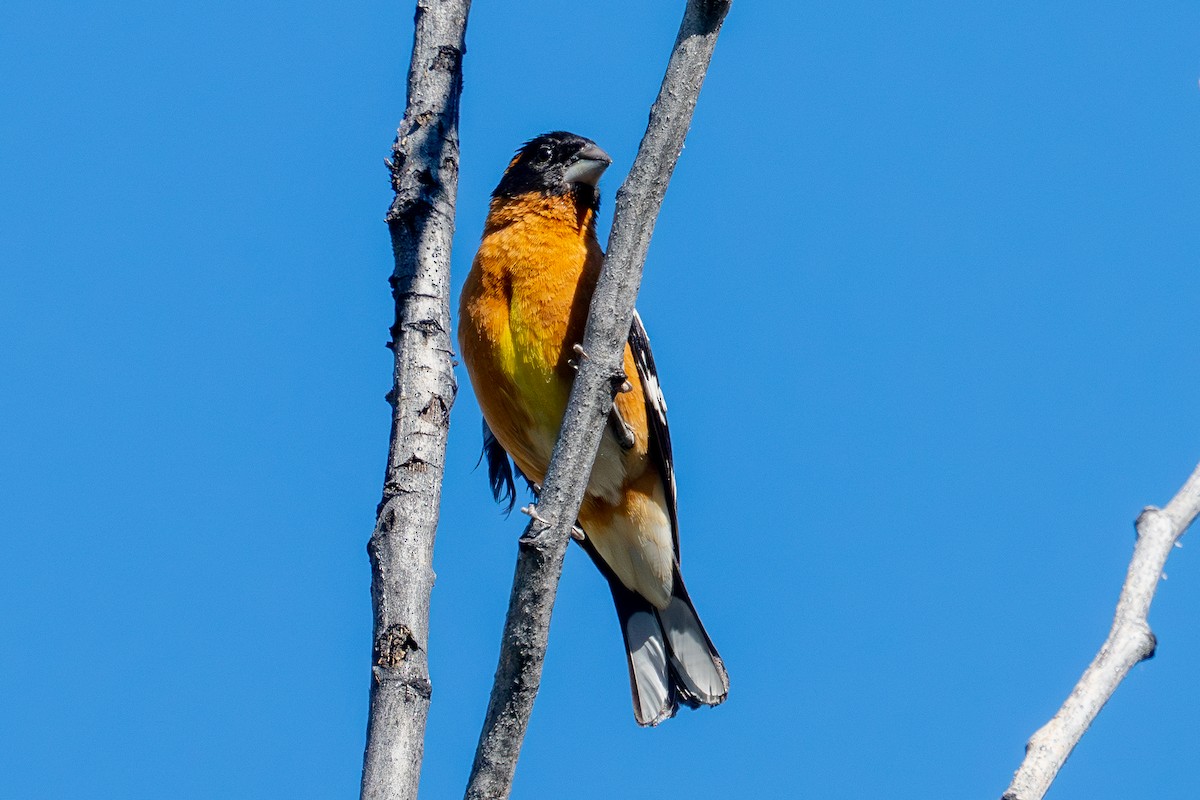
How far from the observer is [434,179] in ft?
17.8

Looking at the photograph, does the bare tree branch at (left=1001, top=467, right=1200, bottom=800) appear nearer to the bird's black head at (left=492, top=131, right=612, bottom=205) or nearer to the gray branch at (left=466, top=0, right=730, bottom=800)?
the gray branch at (left=466, top=0, right=730, bottom=800)

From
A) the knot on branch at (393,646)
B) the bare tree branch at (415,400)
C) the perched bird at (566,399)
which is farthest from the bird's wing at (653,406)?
the knot on branch at (393,646)

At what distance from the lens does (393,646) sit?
4.22 metres

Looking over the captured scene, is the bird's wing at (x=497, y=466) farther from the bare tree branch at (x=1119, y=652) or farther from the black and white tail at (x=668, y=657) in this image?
the bare tree branch at (x=1119, y=652)

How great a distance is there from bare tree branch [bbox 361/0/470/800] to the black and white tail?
3.17 meters

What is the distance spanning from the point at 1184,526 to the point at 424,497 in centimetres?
249

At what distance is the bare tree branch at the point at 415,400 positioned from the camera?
4090 mm

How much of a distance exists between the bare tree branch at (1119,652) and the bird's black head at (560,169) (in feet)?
15.8

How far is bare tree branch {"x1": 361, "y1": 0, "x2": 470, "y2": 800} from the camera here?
4.09 meters

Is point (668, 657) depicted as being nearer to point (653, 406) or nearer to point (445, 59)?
point (653, 406)

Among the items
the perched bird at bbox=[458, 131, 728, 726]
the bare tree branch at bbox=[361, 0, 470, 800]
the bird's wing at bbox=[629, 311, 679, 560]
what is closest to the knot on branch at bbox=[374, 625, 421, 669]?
the bare tree branch at bbox=[361, 0, 470, 800]

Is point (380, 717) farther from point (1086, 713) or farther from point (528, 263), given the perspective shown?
point (528, 263)

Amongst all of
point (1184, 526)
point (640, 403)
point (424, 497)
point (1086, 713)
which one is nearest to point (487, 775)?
point (424, 497)

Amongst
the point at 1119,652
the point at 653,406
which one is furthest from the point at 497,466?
the point at 1119,652
